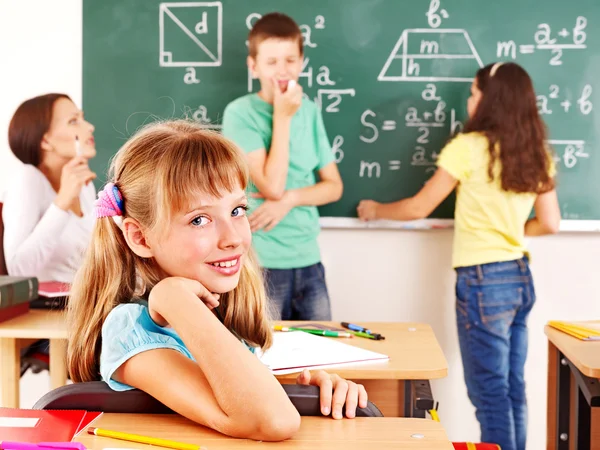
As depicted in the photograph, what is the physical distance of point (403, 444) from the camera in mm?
1101

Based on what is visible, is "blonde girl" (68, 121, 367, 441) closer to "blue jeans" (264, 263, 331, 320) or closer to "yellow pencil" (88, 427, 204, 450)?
"yellow pencil" (88, 427, 204, 450)

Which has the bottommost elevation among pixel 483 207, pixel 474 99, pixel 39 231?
pixel 39 231

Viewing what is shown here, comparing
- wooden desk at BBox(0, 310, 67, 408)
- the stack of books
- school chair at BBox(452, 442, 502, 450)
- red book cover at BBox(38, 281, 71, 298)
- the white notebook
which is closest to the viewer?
school chair at BBox(452, 442, 502, 450)

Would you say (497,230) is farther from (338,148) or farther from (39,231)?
(39,231)

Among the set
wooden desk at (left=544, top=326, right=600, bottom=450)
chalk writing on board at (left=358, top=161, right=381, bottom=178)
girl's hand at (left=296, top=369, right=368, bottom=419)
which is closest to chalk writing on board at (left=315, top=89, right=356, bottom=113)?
chalk writing on board at (left=358, top=161, right=381, bottom=178)

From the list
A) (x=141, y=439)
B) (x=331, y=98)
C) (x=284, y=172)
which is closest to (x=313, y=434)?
(x=141, y=439)

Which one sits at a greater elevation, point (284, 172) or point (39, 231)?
point (284, 172)

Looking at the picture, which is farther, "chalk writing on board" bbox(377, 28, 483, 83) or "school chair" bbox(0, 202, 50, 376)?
"chalk writing on board" bbox(377, 28, 483, 83)

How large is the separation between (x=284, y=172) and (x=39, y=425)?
1.95 meters

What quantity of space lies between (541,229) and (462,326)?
559mm

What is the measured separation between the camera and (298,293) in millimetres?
3131

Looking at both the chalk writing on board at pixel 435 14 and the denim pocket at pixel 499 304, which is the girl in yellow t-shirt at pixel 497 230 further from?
the chalk writing on board at pixel 435 14

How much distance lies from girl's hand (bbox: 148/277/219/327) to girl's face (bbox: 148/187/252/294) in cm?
9

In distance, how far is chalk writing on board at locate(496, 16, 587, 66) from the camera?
3.32 m
